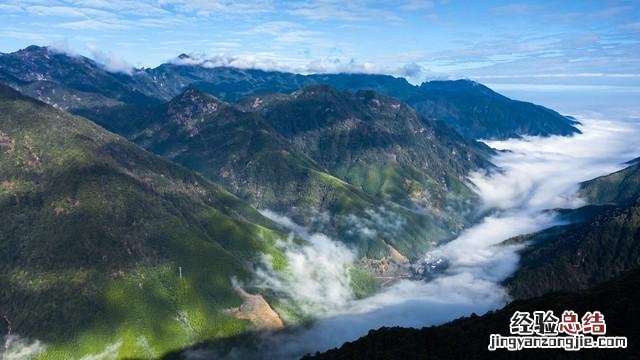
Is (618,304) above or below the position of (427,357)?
above

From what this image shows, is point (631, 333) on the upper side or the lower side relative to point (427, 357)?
upper

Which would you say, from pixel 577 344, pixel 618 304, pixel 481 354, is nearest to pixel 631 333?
pixel 618 304

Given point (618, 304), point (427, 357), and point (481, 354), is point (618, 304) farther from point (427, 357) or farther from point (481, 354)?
point (427, 357)

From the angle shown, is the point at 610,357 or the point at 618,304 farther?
the point at 618,304

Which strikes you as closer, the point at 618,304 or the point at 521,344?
the point at 521,344

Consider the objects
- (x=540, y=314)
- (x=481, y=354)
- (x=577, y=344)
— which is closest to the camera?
(x=577, y=344)

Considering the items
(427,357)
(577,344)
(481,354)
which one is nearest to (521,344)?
(577,344)

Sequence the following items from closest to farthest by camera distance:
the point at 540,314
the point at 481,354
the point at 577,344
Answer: the point at 577,344, the point at 540,314, the point at 481,354

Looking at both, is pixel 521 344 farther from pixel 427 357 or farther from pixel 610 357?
pixel 427 357
